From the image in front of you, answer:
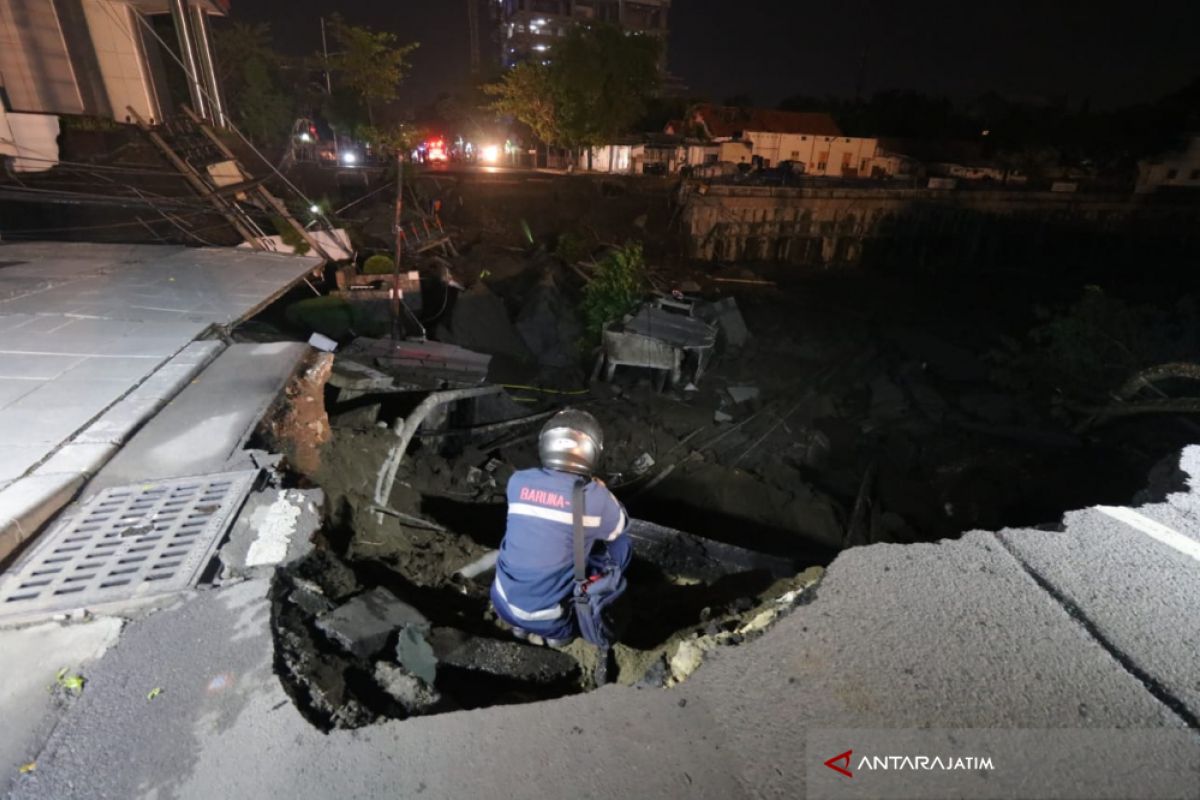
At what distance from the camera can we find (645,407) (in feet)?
35.4

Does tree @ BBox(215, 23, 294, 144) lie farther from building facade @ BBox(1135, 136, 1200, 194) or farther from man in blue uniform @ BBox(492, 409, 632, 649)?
building facade @ BBox(1135, 136, 1200, 194)

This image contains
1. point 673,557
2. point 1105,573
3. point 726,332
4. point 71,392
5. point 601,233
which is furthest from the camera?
point 601,233

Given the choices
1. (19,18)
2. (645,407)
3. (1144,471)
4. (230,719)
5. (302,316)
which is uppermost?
(19,18)

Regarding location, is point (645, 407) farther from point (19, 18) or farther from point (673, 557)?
point (19, 18)

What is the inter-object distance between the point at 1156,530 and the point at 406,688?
3.66m

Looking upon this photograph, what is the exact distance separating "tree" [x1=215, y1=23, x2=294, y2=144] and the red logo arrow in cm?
3734

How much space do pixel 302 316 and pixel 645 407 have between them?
6.23 meters

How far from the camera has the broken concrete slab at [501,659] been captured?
279 cm

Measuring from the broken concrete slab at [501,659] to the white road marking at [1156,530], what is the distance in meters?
2.96

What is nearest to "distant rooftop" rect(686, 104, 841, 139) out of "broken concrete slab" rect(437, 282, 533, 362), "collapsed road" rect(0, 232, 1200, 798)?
"broken concrete slab" rect(437, 282, 533, 362)

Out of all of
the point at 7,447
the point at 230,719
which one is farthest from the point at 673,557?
the point at 7,447

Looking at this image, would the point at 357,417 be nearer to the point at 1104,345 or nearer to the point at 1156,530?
the point at 1156,530

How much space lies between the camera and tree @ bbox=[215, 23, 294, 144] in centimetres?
2983

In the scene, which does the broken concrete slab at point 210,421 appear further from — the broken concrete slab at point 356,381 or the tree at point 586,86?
the tree at point 586,86
